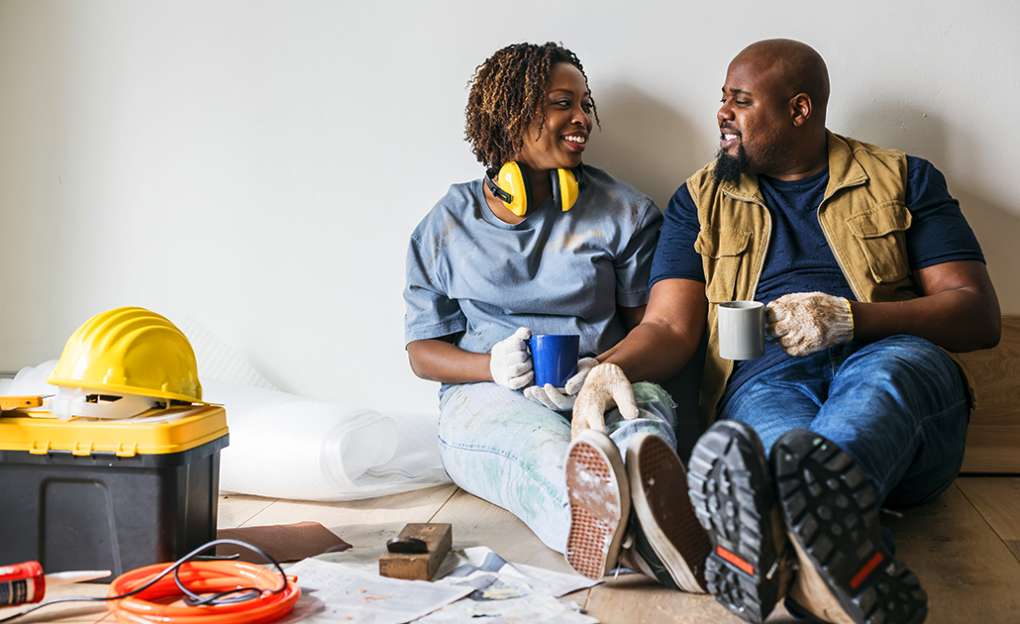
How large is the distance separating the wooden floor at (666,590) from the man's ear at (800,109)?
2.87ft

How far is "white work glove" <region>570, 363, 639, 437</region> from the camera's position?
1.89 metres

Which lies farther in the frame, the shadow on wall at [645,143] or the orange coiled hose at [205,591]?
the shadow on wall at [645,143]

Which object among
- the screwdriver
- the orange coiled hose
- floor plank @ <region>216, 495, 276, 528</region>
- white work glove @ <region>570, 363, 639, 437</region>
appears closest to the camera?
the orange coiled hose

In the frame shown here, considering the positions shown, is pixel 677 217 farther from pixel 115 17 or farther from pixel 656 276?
pixel 115 17

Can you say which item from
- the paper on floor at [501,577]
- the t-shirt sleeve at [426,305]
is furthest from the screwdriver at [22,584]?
the t-shirt sleeve at [426,305]

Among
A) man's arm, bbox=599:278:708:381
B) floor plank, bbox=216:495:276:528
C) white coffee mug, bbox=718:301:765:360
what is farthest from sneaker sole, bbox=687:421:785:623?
floor plank, bbox=216:495:276:528

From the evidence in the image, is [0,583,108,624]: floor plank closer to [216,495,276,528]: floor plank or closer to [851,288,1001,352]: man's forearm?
[216,495,276,528]: floor plank

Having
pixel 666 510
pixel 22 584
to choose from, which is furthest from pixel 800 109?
pixel 22 584

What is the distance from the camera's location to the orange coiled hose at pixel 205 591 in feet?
4.71

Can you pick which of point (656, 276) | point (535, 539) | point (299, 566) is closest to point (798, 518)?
point (535, 539)

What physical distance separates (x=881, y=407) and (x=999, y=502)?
2.67ft

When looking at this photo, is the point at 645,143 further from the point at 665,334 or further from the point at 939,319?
the point at 939,319

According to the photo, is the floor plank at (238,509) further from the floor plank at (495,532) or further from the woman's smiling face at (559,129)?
the woman's smiling face at (559,129)

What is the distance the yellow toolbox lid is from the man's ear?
1.42 m
